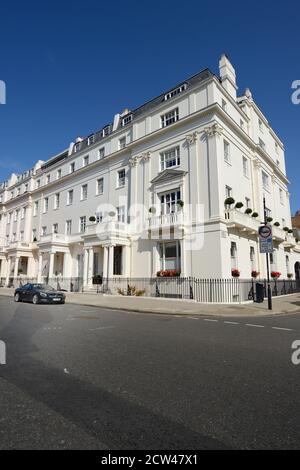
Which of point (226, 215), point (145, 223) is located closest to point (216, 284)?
point (226, 215)

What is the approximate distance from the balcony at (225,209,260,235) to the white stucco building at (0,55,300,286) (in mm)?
81

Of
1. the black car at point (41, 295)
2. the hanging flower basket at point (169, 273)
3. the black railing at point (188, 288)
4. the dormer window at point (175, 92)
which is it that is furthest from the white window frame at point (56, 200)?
the hanging flower basket at point (169, 273)

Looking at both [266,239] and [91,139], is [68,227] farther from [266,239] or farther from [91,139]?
[266,239]

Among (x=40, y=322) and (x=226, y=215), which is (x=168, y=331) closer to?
(x=40, y=322)

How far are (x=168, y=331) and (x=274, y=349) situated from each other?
3.09m

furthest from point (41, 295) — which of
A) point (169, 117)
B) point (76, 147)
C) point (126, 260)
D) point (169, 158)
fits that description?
point (76, 147)

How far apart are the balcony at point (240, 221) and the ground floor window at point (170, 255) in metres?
4.22

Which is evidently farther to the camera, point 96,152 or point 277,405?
point 96,152

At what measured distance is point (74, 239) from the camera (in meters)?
31.8

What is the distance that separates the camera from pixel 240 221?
2098 centimetres

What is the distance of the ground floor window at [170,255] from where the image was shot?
22042 millimetres

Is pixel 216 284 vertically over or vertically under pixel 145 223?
under

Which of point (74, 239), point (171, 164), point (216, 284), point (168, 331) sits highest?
point (171, 164)

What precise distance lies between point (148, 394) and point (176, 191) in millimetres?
20384
